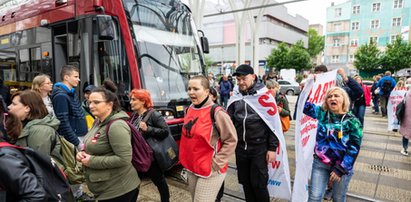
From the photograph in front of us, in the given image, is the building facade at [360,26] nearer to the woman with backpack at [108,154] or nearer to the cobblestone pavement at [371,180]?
the cobblestone pavement at [371,180]

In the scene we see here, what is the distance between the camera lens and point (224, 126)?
2.51m

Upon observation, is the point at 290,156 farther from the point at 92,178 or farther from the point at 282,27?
the point at 282,27

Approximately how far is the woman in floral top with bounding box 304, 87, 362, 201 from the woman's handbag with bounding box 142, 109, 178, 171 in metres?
1.55

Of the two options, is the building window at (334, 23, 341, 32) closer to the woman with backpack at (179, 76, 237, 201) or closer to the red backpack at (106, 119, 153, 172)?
the woman with backpack at (179, 76, 237, 201)

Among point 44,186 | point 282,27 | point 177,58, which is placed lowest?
point 44,186

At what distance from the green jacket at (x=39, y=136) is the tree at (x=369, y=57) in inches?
1615

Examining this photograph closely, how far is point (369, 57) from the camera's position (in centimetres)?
3625

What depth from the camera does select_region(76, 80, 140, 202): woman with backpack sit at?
2191mm

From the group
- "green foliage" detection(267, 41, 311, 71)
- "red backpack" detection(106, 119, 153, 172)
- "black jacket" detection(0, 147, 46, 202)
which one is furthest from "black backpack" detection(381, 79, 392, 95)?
"green foliage" detection(267, 41, 311, 71)

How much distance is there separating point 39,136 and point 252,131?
199 centimetres

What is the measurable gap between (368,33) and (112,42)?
52.2m

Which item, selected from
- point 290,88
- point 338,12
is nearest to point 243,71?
point 290,88

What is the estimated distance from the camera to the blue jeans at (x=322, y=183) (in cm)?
283

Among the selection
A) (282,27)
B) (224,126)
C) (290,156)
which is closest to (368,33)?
(282,27)
